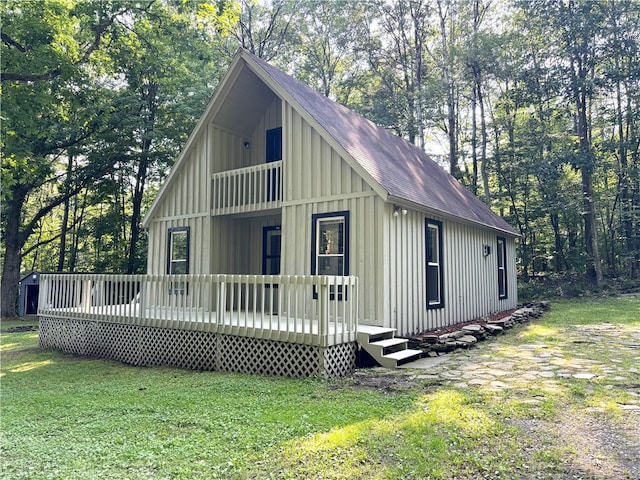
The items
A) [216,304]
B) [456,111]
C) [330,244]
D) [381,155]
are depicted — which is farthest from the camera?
[456,111]

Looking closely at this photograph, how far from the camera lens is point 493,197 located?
24.1 m

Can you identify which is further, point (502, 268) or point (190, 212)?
point (502, 268)

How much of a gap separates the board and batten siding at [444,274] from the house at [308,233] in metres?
0.04

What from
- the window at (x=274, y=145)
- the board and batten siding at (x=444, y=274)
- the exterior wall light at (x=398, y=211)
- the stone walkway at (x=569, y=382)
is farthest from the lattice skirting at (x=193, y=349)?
the window at (x=274, y=145)

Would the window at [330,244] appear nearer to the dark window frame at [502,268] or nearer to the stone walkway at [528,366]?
the stone walkway at [528,366]

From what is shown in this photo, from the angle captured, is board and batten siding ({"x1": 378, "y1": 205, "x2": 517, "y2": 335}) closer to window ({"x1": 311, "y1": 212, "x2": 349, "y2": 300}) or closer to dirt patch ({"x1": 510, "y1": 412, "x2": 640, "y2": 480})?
window ({"x1": 311, "y1": 212, "x2": 349, "y2": 300})

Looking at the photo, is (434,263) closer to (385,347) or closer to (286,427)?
(385,347)

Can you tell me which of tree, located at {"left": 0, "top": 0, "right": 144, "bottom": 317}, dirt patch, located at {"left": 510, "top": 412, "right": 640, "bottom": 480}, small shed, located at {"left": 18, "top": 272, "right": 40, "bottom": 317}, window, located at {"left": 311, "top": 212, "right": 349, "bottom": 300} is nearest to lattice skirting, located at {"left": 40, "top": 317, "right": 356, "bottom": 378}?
window, located at {"left": 311, "top": 212, "right": 349, "bottom": 300}

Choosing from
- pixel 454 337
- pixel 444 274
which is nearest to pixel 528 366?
pixel 454 337

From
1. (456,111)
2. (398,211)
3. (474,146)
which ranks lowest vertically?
(398,211)

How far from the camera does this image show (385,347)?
7.23 metres

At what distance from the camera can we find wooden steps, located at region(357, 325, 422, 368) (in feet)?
23.2

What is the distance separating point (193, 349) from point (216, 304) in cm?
92

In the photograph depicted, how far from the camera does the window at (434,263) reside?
32.2 feet
